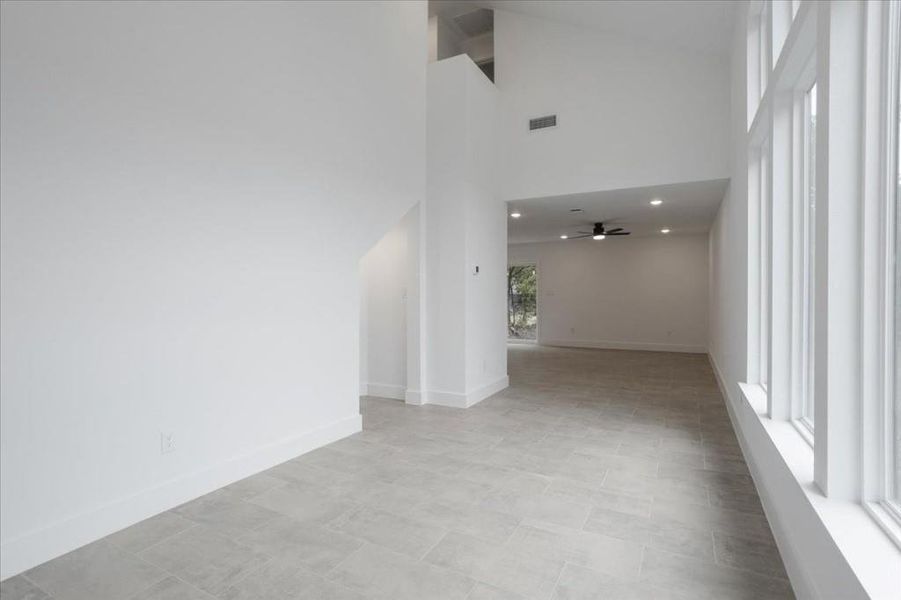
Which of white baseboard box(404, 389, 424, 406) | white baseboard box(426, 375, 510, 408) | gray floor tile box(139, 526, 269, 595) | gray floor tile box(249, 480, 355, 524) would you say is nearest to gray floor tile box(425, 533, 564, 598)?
gray floor tile box(249, 480, 355, 524)

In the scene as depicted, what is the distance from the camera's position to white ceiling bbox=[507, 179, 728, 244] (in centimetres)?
547

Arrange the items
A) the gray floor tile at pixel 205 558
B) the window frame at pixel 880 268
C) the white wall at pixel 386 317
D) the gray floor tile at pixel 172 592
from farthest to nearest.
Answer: the white wall at pixel 386 317, the gray floor tile at pixel 205 558, the gray floor tile at pixel 172 592, the window frame at pixel 880 268

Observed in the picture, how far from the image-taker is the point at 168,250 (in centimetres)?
278

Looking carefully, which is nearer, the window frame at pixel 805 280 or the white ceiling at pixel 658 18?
the window frame at pixel 805 280

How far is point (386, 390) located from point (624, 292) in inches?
287

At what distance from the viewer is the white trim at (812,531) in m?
1.25

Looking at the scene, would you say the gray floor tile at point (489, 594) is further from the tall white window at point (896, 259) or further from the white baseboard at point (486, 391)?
the white baseboard at point (486, 391)

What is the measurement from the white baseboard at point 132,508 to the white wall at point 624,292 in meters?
8.75

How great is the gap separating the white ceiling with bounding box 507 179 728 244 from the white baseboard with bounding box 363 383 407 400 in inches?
117

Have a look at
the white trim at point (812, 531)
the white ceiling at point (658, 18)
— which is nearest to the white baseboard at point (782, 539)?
the white trim at point (812, 531)

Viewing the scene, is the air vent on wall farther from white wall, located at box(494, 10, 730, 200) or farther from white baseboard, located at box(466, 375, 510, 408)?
white baseboard, located at box(466, 375, 510, 408)

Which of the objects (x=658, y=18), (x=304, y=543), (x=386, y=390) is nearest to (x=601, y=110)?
(x=658, y=18)

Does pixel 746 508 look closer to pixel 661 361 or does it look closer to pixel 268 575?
pixel 268 575

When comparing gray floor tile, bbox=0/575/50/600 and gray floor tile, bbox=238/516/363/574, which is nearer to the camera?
gray floor tile, bbox=0/575/50/600
